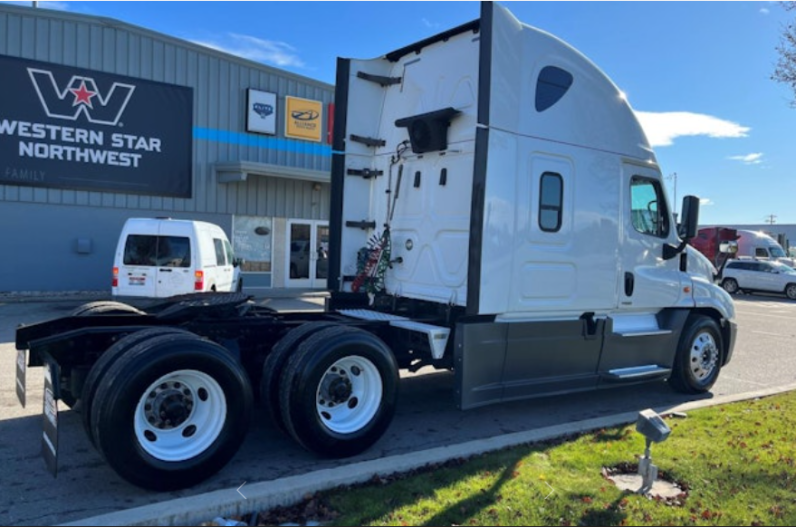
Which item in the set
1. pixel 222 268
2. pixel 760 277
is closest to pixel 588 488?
pixel 222 268

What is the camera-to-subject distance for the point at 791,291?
2489 centimetres

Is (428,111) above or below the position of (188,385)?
above

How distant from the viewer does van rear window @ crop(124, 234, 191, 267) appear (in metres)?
11.4

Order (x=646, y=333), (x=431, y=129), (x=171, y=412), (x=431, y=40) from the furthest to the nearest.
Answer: (x=646, y=333) < (x=431, y=40) < (x=431, y=129) < (x=171, y=412)

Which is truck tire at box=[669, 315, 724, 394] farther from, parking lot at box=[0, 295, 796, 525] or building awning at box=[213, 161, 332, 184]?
building awning at box=[213, 161, 332, 184]

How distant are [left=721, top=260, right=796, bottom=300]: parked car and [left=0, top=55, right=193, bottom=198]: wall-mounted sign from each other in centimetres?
2248

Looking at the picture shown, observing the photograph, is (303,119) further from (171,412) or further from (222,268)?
(171,412)

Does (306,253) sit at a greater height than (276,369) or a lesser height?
greater

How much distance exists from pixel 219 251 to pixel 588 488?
401 inches

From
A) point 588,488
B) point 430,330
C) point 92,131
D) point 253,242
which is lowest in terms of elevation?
point 588,488

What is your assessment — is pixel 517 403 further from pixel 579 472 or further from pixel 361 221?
pixel 361 221

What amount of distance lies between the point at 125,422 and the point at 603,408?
5.08m

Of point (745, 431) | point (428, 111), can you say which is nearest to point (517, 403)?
point (745, 431)

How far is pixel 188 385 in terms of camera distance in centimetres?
420
